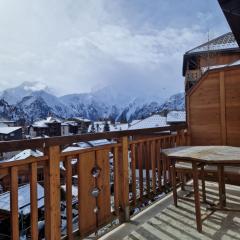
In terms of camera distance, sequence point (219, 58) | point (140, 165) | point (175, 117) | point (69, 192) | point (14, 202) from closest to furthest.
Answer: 1. point (14, 202)
2. point (69, 192)
3. point (140, 165)
4. point (219, 58)
5. point (175, 117)

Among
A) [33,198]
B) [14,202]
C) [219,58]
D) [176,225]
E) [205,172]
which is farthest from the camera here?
[219,58]

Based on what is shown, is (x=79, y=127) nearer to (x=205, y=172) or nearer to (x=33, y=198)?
→ (x=205, y=172)

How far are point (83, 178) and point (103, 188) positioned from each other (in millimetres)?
312

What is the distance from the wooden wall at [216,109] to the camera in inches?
170

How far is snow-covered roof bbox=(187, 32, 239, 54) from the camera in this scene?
61.1 ft

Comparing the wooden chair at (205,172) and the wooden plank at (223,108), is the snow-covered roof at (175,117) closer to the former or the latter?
the wooden plank at (223,108)

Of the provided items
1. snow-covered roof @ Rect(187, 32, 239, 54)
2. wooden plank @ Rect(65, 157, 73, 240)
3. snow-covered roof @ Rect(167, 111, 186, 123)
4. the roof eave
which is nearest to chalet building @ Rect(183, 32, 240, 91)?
snow-covered roof @ Rect(187, 32, 239, 54)

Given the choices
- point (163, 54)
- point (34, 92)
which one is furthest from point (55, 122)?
point (34, 92)

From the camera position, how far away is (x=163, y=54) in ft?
55.2

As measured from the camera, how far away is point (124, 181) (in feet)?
9.72

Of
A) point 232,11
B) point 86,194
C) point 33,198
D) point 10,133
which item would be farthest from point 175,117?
point 33,198

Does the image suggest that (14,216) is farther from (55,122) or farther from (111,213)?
(55,122)

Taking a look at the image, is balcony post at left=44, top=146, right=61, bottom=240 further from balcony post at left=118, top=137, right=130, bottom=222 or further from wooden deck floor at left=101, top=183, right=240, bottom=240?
balcony post at left=118, top=137, right=130, bottom=222

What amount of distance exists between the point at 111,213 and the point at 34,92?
200 metres
